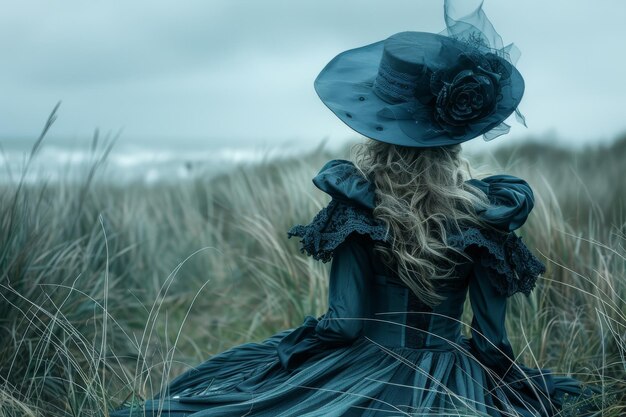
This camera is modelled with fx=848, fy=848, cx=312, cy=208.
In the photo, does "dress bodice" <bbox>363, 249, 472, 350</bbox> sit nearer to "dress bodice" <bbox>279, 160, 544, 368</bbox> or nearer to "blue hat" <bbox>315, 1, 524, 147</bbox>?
"dress bodice" <bbox>279, 160, 544, 368</bbox>

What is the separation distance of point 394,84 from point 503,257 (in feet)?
2.16

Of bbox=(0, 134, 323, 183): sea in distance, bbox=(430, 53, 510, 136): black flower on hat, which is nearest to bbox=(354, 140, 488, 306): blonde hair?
bbox=(430, 53, 510, 136): black flower on hat

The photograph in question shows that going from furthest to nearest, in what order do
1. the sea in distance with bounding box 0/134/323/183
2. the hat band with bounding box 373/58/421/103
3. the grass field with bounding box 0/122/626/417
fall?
the sea in distance with bounding box 0/134/323/183, the grass field with bounding box 0/122/626/417, the hat band with bounding box 373/58/421/103

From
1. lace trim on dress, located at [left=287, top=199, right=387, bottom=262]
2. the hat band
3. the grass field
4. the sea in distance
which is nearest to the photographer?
lace trim on dress, located at [left=287, top=199, right=387, bottom=262]

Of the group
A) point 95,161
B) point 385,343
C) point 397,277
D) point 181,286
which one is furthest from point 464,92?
point 181,286

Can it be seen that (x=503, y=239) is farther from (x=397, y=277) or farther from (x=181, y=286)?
(x=181, y=286)

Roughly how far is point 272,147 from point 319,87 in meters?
4.25

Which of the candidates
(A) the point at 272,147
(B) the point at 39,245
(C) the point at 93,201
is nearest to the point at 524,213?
(B) the point at 39,245

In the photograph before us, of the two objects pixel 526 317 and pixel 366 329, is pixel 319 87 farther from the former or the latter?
pixel 526 317

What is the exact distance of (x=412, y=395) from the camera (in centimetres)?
265

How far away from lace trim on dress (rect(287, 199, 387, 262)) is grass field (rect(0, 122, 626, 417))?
53 cm

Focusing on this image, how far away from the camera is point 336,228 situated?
2.69 metres

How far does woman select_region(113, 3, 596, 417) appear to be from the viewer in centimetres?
265

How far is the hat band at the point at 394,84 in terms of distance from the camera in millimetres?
2734
